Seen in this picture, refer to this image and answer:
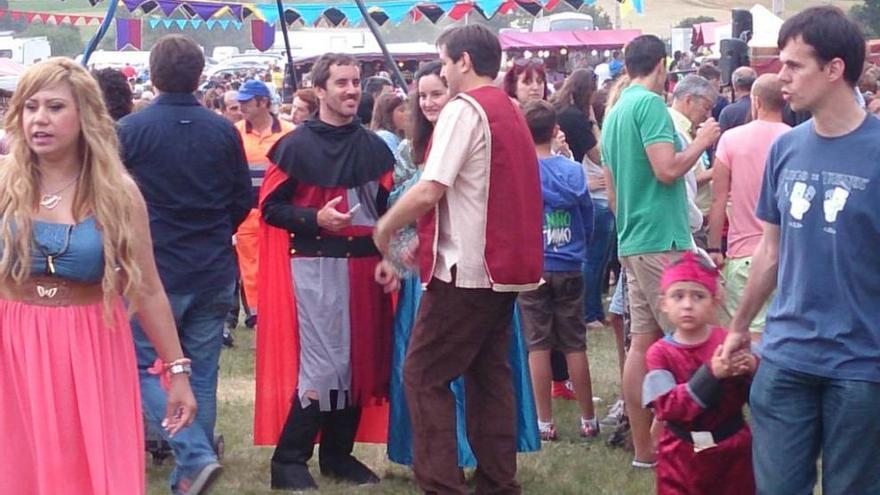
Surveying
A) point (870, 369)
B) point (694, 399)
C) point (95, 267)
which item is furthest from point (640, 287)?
point (95, 267)

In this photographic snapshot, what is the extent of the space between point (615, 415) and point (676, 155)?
2.00 metres

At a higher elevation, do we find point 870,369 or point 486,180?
point 486,180

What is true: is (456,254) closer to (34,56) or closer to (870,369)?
(870,369)

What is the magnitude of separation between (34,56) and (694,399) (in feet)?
148

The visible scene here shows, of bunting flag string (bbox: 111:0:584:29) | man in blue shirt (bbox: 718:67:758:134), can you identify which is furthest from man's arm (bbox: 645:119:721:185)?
bunting flag string (bbox: 111:0:584:29)

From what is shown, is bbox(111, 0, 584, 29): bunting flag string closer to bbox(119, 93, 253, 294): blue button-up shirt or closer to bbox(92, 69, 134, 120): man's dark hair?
bbox(92, 69, 134, 120): man's dark hair

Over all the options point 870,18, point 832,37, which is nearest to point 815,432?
point 832,37

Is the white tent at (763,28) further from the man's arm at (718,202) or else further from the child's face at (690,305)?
the child's face at (690,305)

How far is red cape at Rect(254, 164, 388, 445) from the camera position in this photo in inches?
256

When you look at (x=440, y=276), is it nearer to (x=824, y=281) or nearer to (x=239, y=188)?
(x=239, y=188)

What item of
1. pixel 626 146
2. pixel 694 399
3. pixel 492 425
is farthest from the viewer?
pixel 626 146

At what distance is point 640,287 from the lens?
6504 mm

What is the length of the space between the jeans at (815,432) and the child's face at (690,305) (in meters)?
0.74

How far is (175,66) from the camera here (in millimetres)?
6316
